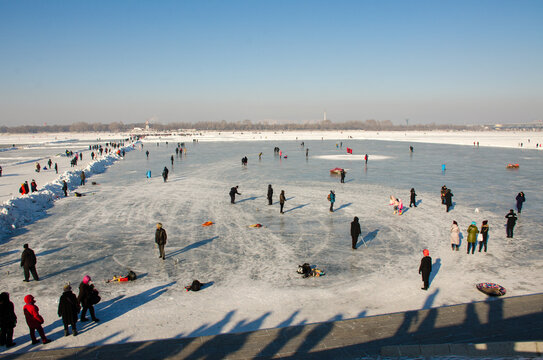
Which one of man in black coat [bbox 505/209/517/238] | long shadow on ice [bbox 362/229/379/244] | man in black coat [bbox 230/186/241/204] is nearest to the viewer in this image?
man in black coat [bbox 505/209/517/238]

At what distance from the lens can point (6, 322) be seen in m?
6.36

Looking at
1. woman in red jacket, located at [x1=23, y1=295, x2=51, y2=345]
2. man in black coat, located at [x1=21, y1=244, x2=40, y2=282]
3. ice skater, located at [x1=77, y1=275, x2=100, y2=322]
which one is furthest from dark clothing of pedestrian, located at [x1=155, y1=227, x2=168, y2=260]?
woman in red jacket, located at [x1=23, y1=295, x2=51, y2=345]

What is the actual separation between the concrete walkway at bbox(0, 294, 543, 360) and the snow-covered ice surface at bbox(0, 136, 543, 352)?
33cm

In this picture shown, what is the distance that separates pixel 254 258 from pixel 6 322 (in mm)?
6112

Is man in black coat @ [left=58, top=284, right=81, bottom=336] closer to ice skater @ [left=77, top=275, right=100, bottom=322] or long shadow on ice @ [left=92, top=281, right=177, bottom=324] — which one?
ice skater @ [left=77, top=275, right=100, bottom=322]

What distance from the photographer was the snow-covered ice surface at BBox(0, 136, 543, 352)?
7.56 m

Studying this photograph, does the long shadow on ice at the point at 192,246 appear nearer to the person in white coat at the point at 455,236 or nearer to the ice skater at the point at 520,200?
the person in white coat at the point at 455,236

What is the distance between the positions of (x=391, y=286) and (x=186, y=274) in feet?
17.4

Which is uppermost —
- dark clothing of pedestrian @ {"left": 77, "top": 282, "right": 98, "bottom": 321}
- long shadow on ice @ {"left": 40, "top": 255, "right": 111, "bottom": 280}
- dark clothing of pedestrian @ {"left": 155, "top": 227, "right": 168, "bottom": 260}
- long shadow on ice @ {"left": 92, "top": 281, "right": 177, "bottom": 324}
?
dark clothing of pedestrian @ {"left": 155, "top": 227, "right": 168, "bottom": 260}

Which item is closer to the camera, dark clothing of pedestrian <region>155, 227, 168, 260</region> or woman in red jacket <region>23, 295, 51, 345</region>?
woman in red jacket <region>23, 295, 51, 345</region>

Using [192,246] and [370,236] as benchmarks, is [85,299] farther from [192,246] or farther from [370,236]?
[370,236]

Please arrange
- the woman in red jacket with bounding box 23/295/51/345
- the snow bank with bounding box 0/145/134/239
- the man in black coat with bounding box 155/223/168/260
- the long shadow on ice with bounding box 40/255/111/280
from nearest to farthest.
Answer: the woman in red jacket with bounding box 23/295/51/345
the long shadow on ice with bounding box 40/255/111/280
the man in black coat with bounding box 155/223/168/260
the snow bank with bounding box 0/145/134/239

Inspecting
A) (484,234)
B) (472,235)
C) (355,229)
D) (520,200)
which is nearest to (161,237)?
(355,229)

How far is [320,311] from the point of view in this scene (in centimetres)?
757
